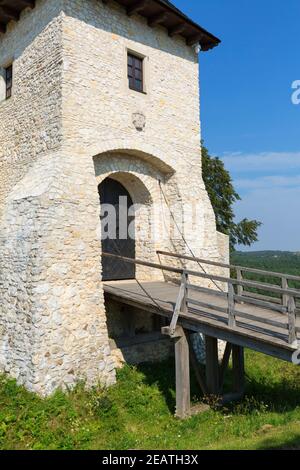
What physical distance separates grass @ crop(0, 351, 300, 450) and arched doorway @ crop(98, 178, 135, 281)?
8.72 feet

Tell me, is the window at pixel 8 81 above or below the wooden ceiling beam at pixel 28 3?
below

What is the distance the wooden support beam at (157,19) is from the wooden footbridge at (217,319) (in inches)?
234

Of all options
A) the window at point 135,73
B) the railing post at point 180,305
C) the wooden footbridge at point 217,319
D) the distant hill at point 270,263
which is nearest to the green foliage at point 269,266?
the distant hill at point 270,263

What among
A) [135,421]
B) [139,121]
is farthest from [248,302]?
[139,121]

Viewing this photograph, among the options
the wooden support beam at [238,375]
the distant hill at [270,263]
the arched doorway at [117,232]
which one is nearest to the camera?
the wooden support beam at [238,375]

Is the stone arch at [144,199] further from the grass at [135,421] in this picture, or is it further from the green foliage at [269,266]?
the green foliage at [269,266]

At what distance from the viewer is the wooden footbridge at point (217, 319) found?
575 centimetres

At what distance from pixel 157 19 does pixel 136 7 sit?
71 centimetres

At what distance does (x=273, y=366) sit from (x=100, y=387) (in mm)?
5101

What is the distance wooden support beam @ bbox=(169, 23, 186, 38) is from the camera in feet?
33.5

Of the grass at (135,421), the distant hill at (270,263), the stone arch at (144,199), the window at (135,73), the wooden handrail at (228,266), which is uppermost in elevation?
the window at (135,73)

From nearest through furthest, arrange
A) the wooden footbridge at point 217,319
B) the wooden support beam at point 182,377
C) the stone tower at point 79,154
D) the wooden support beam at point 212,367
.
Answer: the wooden footbridge at point 217,319 → the wooden support beam at point 182,377 → the stone tower at point 79,154 → the wooden support beam at point 212,367

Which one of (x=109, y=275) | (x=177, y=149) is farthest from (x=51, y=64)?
(x=109, y=275)
